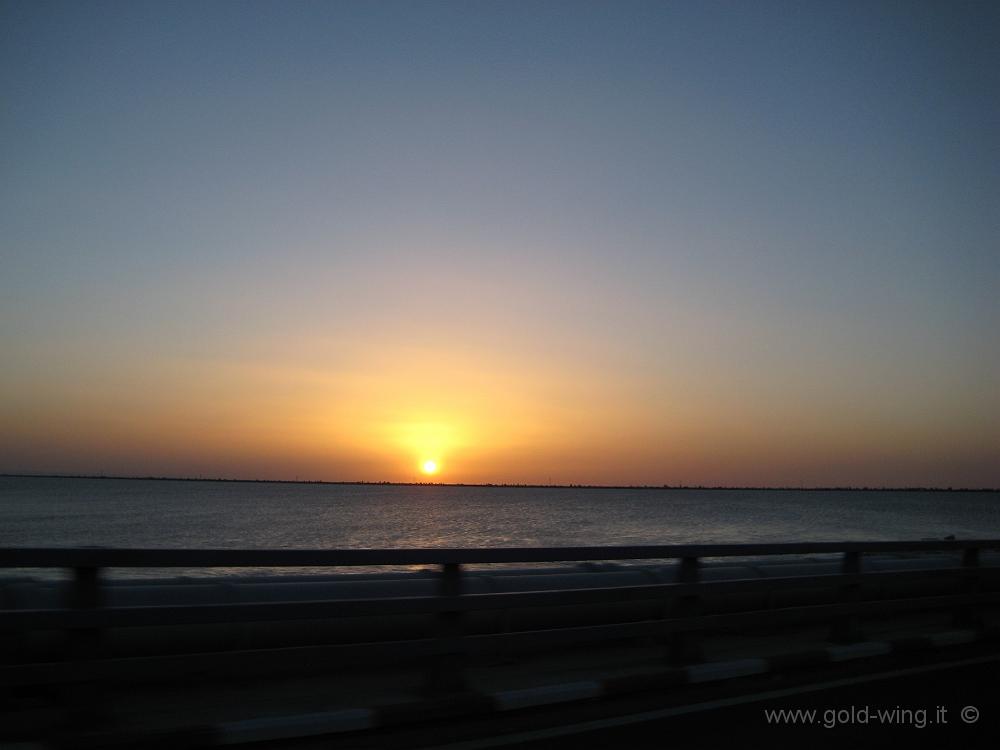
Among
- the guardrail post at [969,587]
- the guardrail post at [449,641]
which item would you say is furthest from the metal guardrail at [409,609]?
the guardrail post at [969,587]

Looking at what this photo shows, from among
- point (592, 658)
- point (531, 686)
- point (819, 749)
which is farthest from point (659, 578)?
point (819, 749)

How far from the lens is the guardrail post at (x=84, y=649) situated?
511 centimetres

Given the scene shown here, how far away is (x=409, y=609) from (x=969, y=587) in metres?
7.57

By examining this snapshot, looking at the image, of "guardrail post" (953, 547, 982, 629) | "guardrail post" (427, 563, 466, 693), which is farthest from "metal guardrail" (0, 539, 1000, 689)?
"guardrail post" (953, 547, 982, 629)

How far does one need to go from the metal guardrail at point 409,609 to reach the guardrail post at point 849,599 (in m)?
0.01

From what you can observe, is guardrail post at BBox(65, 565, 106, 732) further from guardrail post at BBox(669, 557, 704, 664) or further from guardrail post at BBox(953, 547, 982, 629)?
guardrail post at BBox(953, 547, 982, 629)

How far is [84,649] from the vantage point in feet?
16.9

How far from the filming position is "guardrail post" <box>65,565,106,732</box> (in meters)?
5.11

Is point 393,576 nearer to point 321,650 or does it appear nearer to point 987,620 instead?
point 321,650

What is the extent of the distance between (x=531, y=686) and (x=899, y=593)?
6.42m

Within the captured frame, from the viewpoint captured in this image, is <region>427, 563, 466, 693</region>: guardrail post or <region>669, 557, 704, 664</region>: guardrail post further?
<region>669, 557, 704, 664</region>: guardrail post

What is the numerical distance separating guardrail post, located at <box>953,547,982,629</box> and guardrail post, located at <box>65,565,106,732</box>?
9108mm

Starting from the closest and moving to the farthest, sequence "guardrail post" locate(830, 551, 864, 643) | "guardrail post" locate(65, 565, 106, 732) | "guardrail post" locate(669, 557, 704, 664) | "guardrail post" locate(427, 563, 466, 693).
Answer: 1. "guardrail post" locate(65, 565, 106, 732)
2. "guardrail post" locate(427, 563, 466, 693)
3. "guardrail post" locate(669, 557, 704, 664)
4. "guardrail post" locate(830, 551, 864, 643)

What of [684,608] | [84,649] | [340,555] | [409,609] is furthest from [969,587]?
[84,649]
